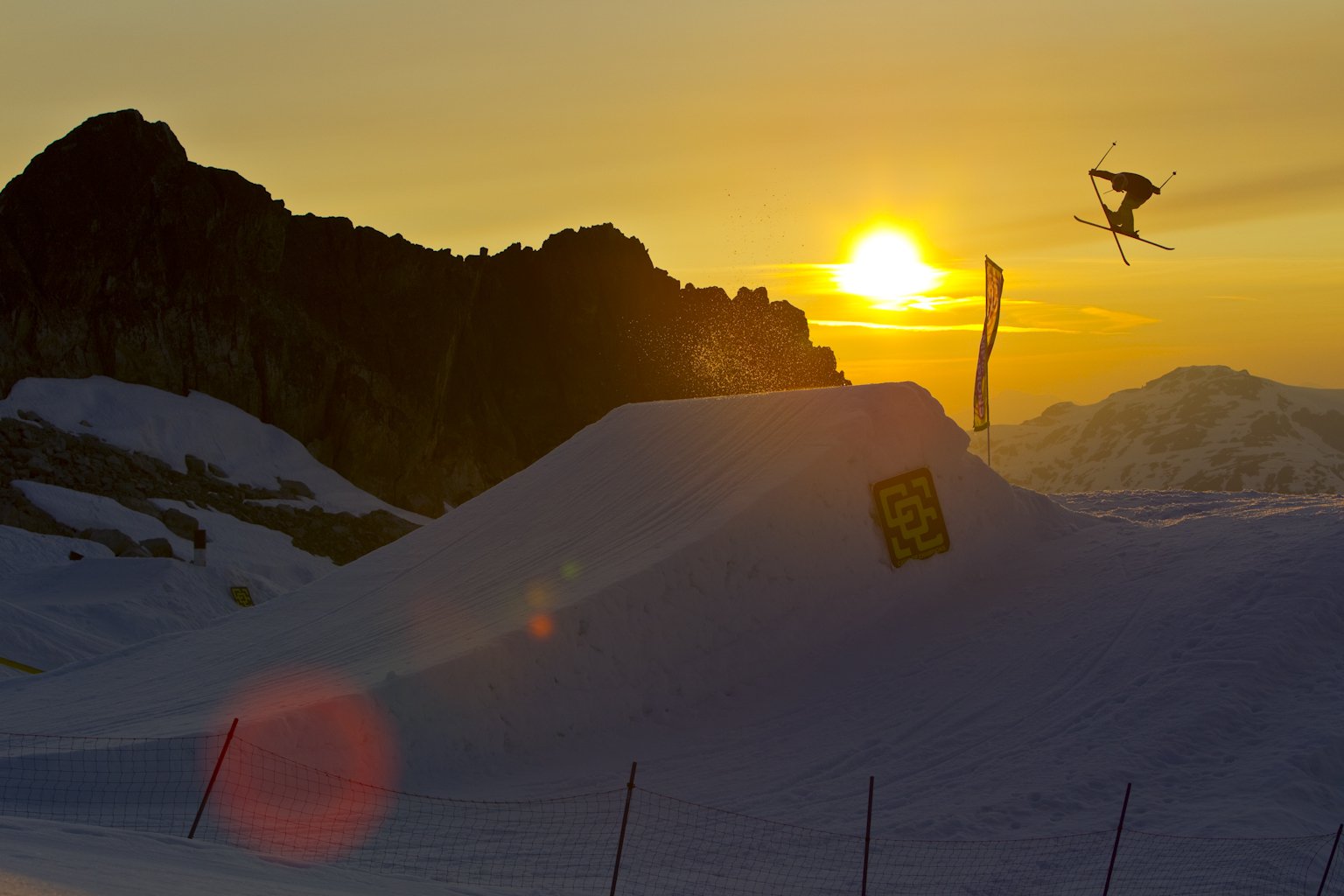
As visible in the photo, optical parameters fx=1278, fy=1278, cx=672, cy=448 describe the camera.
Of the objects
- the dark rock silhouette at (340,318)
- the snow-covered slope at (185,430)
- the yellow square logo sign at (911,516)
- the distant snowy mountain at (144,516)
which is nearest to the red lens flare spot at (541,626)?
the yellow square logo sign at (911,516)

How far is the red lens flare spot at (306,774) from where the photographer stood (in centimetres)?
1152

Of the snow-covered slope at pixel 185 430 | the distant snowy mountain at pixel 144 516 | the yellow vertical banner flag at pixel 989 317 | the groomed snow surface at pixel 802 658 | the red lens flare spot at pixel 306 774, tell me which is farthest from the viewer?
the snow-covered slope at pixel 185 430

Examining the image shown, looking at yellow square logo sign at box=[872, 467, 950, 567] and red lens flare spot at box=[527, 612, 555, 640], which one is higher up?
yellow square logo sign at box=[872, 467, 950, 567]

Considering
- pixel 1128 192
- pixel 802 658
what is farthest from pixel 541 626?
pixel 1128 192

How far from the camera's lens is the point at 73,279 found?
5825 centimetres

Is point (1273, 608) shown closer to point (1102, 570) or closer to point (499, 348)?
point (1102, 570)

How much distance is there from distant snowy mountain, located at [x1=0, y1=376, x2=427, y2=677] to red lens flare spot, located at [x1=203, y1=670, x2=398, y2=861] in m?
11.2

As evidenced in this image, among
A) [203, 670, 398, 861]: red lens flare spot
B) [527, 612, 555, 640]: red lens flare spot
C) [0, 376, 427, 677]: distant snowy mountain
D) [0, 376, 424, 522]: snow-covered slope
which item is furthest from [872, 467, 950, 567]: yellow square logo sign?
[0, 376, 424, 522]: snow-covered slope

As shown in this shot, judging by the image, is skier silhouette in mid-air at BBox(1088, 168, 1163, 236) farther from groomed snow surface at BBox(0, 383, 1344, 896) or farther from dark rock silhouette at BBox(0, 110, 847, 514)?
dark rock silhouette at BBox(0, 110, 847, 514)

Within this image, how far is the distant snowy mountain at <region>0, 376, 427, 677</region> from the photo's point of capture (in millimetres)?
29781

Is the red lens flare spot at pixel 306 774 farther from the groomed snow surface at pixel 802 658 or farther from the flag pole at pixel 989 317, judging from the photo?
the flag pole at pixel 989 317

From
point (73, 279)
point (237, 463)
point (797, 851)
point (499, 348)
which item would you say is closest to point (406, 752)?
point (797, 851)

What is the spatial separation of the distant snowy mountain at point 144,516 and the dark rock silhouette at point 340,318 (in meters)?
2.86

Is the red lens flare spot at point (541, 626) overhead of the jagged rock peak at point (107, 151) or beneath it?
beneath
